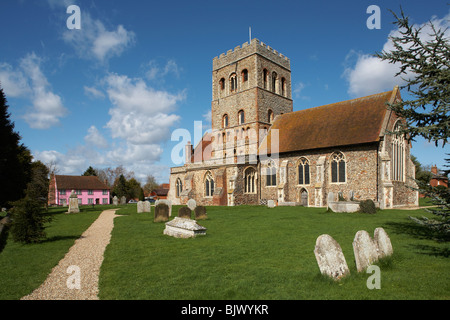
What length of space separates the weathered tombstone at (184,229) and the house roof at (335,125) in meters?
15.4

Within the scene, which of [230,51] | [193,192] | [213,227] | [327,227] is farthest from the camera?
[230,51]

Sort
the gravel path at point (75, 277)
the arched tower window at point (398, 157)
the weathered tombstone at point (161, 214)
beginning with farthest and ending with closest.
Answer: the arched tower window at point (398, 157) < the weathered tombstone at point (161, 214) < the gravel path at point (75, 277)

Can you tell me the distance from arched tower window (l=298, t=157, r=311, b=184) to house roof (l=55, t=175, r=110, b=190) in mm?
41727

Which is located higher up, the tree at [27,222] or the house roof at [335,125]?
the house roof at [335,125]

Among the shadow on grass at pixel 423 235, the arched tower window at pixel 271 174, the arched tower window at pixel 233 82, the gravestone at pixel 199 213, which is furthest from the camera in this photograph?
the arched tower window at pixel 233 82

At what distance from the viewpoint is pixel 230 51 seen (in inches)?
1336

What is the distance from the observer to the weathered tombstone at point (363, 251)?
18.0ft

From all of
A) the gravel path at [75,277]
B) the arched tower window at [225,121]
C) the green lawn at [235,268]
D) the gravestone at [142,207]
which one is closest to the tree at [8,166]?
the gravestone at [142,207]

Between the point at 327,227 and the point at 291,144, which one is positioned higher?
the point at 291,144

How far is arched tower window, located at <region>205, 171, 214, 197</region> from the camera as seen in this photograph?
28.7 m

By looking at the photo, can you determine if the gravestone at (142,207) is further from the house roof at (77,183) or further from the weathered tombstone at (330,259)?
the house roof at (77,183)
